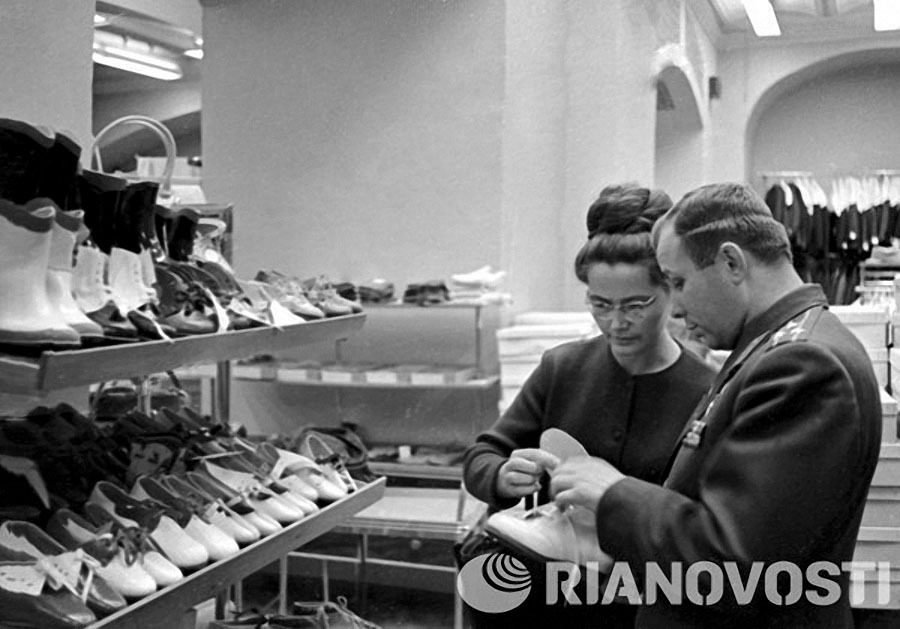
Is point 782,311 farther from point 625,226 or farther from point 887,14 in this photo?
point 887,14

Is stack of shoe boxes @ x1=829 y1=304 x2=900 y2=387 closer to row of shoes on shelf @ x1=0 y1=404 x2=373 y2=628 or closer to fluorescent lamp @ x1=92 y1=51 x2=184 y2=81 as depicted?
row of shoes on shelf @ x1=0 y1=404 x2=373 y2=628

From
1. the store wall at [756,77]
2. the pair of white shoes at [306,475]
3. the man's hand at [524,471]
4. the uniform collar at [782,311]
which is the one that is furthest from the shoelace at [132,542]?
the store wall at [756,77]

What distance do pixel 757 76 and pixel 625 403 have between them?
67 cm

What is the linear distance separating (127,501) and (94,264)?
328 mm

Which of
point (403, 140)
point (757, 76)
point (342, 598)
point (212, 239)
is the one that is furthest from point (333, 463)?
point (757, 76)

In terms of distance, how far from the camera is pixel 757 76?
1604 mm

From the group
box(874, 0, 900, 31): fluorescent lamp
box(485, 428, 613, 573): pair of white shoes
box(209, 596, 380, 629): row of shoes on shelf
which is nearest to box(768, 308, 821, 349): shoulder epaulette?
box(485, 428, 613, 573): pair of white shoes

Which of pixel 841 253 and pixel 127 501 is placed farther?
pixel 841 253

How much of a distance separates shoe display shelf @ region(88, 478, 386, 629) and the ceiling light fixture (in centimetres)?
91

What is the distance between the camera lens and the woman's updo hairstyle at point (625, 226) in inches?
47.9

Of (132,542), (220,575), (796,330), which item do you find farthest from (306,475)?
(796,330)

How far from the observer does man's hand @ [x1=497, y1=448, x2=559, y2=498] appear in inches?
45.9

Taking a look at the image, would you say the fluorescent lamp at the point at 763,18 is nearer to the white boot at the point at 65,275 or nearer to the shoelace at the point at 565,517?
the shoelace at the point at 565,517

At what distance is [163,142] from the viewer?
186 cm
